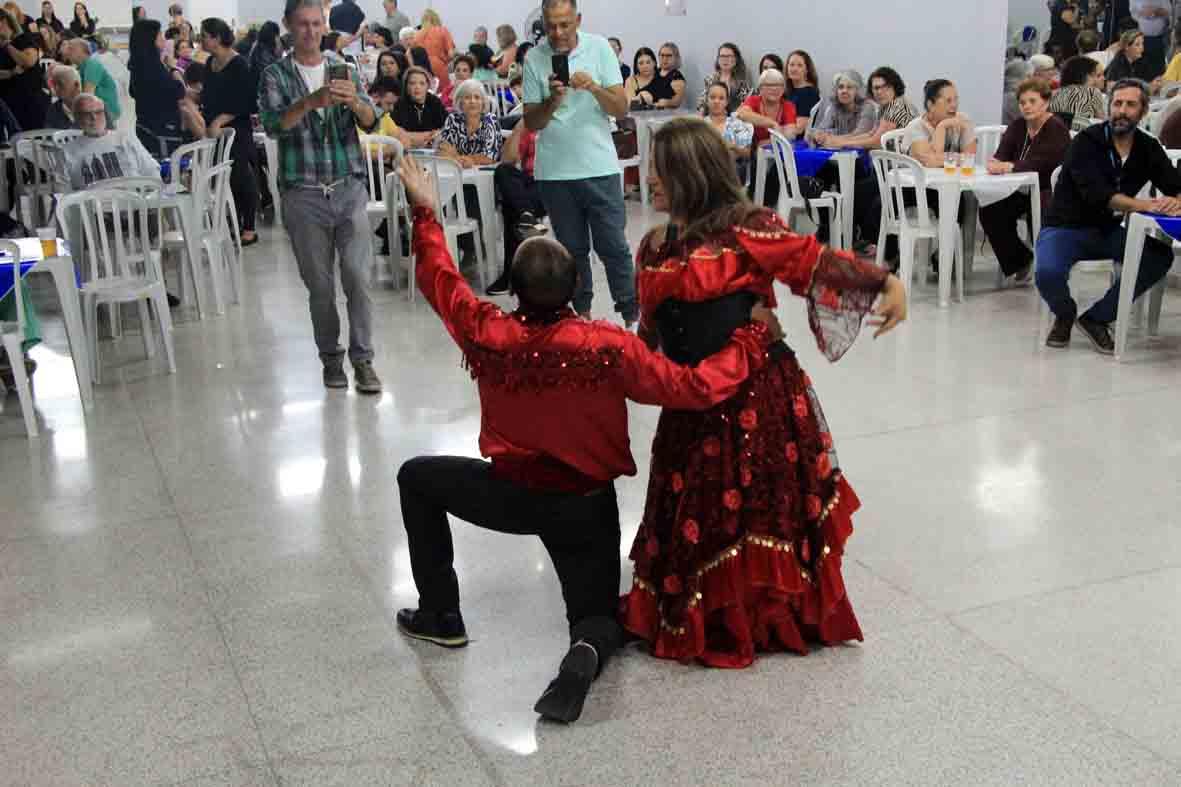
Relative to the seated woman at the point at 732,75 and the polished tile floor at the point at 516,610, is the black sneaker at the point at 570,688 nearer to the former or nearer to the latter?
the polished tile floor at the point at 516,610

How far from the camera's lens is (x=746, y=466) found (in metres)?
2.79

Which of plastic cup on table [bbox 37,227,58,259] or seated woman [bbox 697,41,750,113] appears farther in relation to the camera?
seated woman [bbox 697,41,750,113]

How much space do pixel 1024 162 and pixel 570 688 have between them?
5.18 m

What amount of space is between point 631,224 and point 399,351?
3968 millimetres

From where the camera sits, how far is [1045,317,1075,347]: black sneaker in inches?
224

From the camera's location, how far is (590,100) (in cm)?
534

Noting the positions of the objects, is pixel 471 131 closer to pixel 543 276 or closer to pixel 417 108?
pixel 417 108

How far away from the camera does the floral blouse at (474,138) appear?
7785mm

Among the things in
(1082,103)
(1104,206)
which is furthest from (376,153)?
(1082,103)

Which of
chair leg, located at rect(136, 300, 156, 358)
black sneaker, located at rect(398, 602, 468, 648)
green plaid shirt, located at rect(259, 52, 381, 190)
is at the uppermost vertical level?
green plaid shirt, located at rect(259, 52, 381, 190)

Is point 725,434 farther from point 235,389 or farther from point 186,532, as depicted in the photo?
point 235,389

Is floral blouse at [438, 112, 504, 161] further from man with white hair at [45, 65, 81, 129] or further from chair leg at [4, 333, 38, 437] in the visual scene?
chair leg at [4, 333, 38, 437]

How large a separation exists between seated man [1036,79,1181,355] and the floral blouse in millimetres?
3339

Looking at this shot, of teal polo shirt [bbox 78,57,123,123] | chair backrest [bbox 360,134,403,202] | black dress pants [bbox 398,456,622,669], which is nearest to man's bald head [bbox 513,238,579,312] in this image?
black dress pants [bbox 398,456,622,669]
